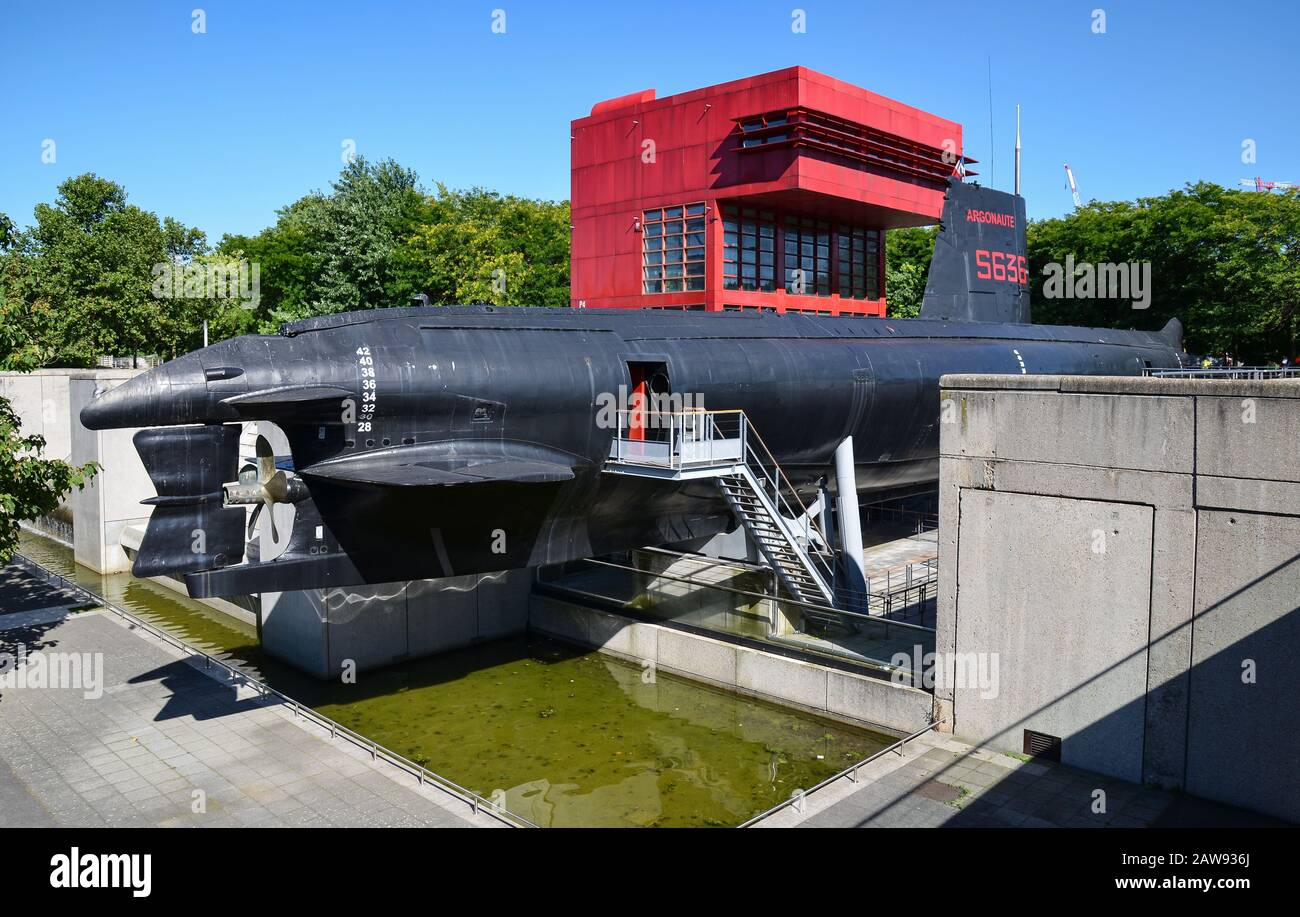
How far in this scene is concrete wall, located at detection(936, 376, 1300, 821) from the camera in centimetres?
1332

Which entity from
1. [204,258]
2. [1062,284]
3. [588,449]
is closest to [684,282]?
[588,449]

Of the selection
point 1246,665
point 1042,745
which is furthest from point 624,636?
point 1246,665

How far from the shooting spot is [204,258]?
6762 cm

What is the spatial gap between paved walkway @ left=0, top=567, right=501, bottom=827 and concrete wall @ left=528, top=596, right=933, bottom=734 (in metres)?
8.08

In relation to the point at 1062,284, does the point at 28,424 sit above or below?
below

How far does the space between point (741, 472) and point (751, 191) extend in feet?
69.2

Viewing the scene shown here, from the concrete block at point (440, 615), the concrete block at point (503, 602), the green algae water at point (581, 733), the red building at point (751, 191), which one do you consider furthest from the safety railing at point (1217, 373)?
the concrete block at point (440, 615)

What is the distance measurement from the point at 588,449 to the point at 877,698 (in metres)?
7.27

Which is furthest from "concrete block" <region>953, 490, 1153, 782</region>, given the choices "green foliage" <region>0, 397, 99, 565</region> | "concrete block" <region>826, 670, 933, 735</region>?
"green foliage" <region>0, 397, 99, 565</region>

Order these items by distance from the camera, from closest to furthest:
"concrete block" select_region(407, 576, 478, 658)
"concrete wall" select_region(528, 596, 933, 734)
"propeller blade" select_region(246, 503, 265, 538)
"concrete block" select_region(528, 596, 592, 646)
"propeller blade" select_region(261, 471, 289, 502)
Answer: "propeller blade" select_region(261, 471, 289, 502) < "propeller blade" select_region(246, 503, 265, 538) < "concrete wall" select_region(528, 596, 933, 734) < "concrete block" select_region(407, 576, 478, 658) < "concrete block" select_region(528, 596, 592, 646)

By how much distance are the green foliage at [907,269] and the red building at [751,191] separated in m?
13.9

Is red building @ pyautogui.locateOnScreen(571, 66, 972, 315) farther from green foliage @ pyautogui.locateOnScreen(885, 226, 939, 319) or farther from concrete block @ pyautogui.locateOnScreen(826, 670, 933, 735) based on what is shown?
concrete block @ pyautogui.locateOnScreen(826, 670, 933, 735)

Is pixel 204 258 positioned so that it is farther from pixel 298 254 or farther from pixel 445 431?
pixel 445 431

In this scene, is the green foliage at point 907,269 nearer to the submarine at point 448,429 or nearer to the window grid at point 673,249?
the window grid at point 673,249
